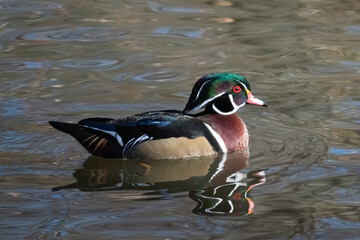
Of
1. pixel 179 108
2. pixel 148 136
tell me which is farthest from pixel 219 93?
pixel 179 108

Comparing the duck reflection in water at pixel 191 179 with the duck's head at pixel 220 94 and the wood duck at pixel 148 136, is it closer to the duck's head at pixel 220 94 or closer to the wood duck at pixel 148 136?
the wood duck at pixel 148 136

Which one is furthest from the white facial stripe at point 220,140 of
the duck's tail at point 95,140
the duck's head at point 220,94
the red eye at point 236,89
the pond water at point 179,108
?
the duck's tail at point 95,140

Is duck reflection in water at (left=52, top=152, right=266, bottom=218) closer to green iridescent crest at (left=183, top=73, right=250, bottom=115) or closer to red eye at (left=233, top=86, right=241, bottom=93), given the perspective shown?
green iridescent crest at (left=183, top=73, right=250, bottom=115)

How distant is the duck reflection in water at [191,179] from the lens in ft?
24.0

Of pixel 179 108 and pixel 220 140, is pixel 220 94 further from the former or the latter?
pixel 179 108

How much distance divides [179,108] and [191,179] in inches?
88.0

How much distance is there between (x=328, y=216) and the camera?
22.6 ft

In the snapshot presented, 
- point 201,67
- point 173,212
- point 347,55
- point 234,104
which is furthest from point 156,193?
point 347,55

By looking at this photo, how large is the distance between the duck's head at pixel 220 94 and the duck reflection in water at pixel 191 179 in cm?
57

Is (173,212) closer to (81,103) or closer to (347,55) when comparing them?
(81,103)

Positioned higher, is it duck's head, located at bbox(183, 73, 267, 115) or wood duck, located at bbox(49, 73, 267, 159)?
duck's head, located at bbox(183, 73, 267, 115)

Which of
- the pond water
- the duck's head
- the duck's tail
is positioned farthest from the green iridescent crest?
the duck's tail

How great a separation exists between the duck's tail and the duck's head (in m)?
0.84

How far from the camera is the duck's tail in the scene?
8562 mm
